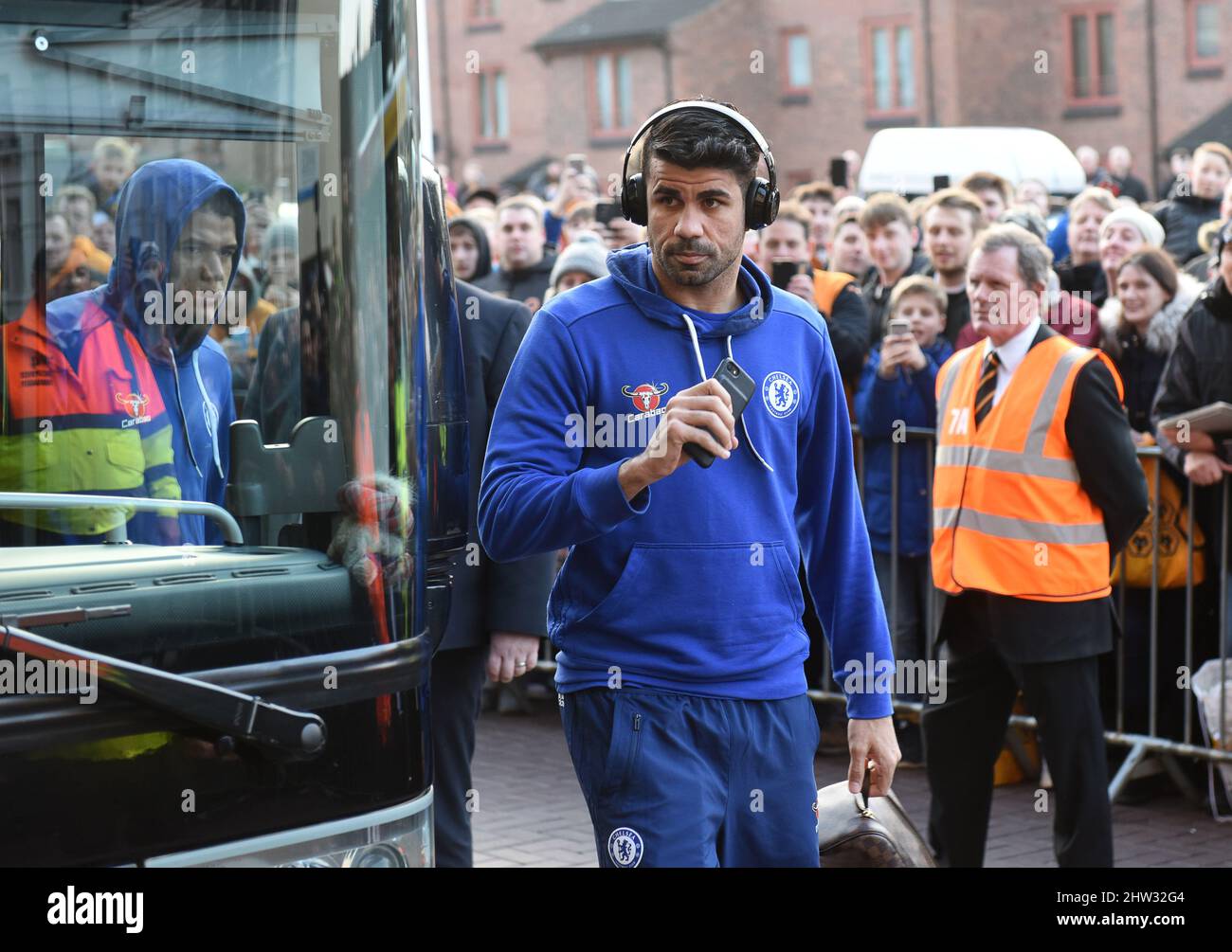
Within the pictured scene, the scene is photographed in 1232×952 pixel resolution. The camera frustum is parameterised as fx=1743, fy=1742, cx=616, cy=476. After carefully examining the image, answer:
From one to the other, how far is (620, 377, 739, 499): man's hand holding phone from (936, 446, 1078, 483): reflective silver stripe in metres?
2.80

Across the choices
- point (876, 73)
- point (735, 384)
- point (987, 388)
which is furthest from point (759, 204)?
point (876, 73)

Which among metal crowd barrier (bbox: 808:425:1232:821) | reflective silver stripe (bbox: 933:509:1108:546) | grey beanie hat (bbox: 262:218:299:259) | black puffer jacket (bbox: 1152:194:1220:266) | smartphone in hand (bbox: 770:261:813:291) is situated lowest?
metal crowd barrier (bbox: 808:425:1232:821)

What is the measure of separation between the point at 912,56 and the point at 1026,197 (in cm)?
2729

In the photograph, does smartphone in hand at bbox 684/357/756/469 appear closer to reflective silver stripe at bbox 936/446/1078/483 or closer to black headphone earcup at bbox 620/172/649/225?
black headphone earcup at bbox 620/172/649/225

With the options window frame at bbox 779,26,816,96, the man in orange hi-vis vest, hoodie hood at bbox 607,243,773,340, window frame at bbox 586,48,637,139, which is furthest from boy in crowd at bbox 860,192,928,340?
window frame at bbox 586,48,637,139

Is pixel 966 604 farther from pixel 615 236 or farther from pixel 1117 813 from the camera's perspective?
pixel 615 236

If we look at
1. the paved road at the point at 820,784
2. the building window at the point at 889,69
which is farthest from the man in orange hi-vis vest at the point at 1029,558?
the building window at the point at 889,69

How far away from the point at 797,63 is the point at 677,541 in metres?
40.0

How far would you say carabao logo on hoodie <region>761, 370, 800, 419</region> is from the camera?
3162 millimetres

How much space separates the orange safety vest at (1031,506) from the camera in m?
5.30

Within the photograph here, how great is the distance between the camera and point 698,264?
121 inches
